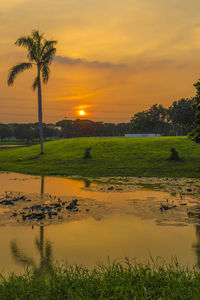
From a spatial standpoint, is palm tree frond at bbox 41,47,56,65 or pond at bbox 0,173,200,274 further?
palm tree frond at bbox 41,47,56,65

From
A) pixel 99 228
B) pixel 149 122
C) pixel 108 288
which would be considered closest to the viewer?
pixel 108 288

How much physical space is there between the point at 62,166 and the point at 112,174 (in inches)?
329

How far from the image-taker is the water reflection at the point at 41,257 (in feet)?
28.4

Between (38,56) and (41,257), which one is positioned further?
(38,56)

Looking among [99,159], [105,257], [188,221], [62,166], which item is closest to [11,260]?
[105,257]

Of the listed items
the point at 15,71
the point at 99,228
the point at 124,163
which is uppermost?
the point at 15,71

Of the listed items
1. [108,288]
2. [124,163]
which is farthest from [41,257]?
[124,163]

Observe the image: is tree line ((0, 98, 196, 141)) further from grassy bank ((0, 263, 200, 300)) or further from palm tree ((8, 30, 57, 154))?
grassy bank ((0, 263, 200, 300))

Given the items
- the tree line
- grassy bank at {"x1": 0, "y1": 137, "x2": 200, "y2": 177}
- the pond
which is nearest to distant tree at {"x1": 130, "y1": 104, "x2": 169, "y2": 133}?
the tree line

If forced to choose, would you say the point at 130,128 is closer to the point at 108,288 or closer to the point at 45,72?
the point at 45,72

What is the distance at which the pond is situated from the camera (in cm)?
966

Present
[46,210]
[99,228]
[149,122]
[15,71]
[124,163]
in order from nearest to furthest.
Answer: [99,228], [46,210], [124,163], [15,71], [149,122]

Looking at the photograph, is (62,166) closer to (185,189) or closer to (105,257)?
(185,189)

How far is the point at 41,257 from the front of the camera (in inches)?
373
